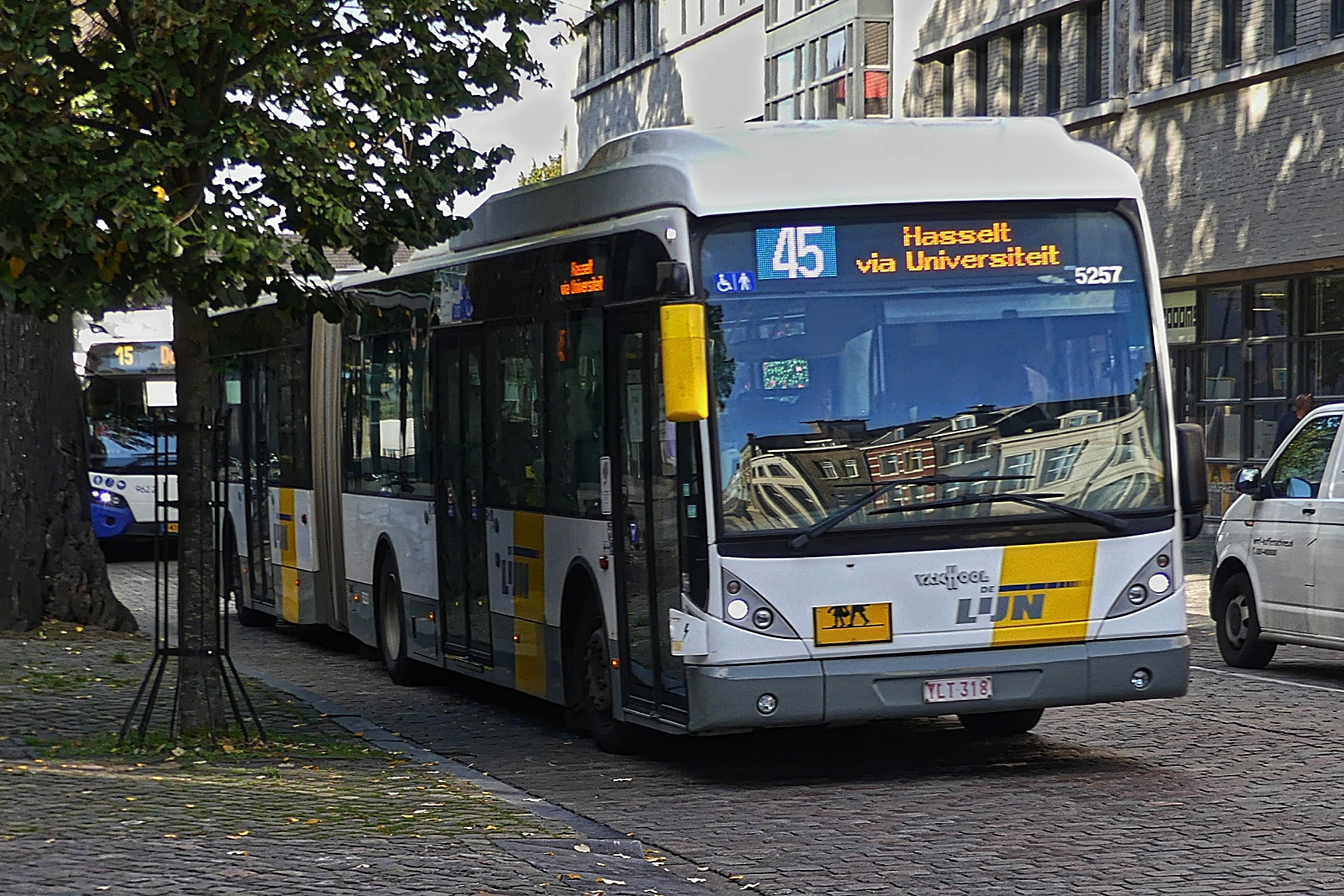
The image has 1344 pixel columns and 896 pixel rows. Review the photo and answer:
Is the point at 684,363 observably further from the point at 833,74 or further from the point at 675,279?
the point at 833,74

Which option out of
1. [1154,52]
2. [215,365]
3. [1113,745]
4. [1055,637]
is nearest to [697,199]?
[1055,637]

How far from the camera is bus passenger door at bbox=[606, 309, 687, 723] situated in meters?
10.2

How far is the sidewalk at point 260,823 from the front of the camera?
7.48 meters

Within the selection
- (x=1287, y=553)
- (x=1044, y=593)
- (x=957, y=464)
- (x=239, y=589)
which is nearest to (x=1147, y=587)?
(x=1044, y=593)

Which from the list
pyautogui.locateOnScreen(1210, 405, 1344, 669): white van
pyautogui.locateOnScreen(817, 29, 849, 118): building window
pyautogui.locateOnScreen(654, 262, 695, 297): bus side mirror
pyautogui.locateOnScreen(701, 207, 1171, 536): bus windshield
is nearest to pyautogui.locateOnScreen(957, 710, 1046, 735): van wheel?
pyautogui.locateOnScreen(701, 207, 1171, 536): bus windshield

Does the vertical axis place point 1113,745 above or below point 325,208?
below

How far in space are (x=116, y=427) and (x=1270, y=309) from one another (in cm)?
1644

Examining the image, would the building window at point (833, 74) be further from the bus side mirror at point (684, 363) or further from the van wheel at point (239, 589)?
the bus side mirror at point (684, 363)

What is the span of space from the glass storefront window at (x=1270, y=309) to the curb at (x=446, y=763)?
19.9 m

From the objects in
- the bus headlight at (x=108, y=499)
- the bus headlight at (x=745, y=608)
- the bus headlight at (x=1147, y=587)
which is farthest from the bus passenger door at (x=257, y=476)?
the bus headlight at (x=108, y=499)

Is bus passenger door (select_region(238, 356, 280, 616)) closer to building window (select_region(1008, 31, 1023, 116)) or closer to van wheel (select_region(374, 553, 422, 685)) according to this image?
van wheel (select_region(374, 553, 422, 685))

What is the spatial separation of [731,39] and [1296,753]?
1687 inches

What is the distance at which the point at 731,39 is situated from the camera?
172ft

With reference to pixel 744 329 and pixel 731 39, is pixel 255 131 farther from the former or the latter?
pixel 731 39
